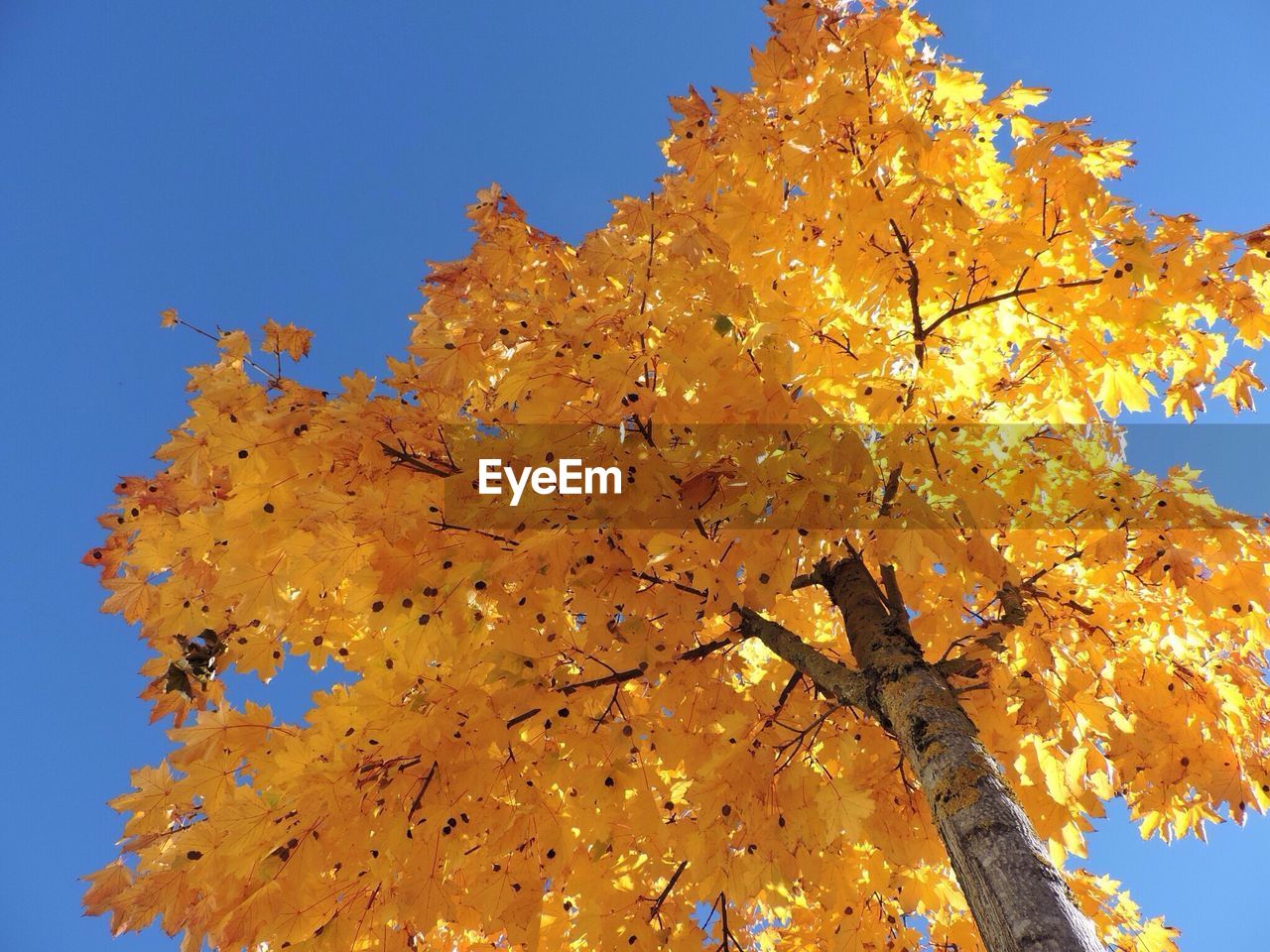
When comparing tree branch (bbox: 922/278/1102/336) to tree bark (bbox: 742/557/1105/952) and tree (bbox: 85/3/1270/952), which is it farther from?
tree bark (bbox: 742/557/1105/952)

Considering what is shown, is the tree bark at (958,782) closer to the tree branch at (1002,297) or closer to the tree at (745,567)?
the tree at (745,567)

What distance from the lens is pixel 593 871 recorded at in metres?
2.65

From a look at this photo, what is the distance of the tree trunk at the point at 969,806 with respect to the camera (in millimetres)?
1633

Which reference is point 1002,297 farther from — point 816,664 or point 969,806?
point 969,806

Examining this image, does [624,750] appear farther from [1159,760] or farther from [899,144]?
[899,144]

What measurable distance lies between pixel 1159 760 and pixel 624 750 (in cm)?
225

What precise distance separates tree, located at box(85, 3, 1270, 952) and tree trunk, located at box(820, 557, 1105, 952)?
0.4 inches

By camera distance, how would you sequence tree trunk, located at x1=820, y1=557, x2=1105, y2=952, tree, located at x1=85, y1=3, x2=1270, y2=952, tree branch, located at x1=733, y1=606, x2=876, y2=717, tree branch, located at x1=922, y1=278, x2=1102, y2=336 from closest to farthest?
1. tree trunk, located at x1=820, y1=557, x2=1105, y2=952
2. tree, located at x1=85, y1=3, x2=1270, y2=952
3. tree branch, located at x1=733, y1=606, x2=876, y2=717
4. tree branch, located at x1=922, y1=278, x2=1102, y2=336

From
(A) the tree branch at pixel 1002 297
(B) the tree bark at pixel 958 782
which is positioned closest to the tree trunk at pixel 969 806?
(B) the tree bark at pixel 958 782

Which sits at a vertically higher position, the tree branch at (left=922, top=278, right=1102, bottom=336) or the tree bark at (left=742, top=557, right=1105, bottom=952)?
the tree branch at (left=922, top=278, right=1102, bottom=336)

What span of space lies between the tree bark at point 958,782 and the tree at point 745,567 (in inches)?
0.4

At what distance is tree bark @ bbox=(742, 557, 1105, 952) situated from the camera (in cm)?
164

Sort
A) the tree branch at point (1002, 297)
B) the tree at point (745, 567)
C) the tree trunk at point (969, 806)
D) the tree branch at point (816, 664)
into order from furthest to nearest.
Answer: the tree branch at point (1002, 297) → the tree branch at point (816, 664) → the tree at point (745, 567) → the tree trunk at point (969, 806)

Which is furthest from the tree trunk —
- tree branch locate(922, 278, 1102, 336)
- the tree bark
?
tree branch locate(922, 278, 1102, 336)
